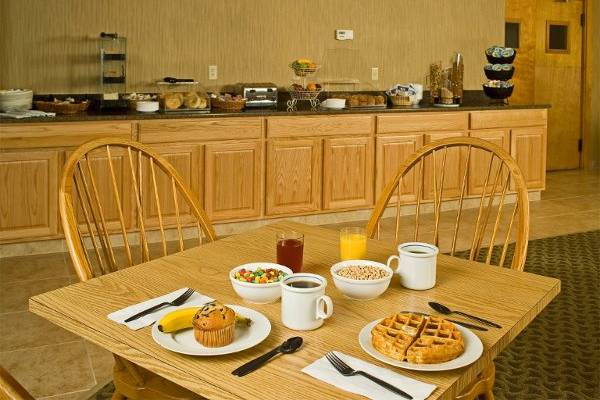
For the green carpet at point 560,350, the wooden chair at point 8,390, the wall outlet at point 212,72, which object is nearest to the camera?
the wooden chair at point 8,390

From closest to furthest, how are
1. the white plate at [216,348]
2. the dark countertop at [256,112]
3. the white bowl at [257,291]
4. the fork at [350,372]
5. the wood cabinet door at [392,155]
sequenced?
the fork at [350,372] → the white plate at [216,348] → the white bowl at [257,291] → the dark countertop at [256,112] → the wood cabinet door at [392,155]

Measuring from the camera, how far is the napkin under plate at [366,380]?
104cm

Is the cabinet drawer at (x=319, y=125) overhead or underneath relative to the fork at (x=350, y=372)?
overhead

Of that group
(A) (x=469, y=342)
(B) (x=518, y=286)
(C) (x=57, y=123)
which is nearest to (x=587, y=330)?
(B) (x=518, y=286)

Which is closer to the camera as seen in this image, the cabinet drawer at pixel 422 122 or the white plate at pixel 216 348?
the white plate at pixel 216 348

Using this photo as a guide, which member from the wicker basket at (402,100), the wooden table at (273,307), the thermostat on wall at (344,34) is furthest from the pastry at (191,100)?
the wooden table at (273,307)

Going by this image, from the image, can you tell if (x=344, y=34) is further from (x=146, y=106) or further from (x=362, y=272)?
(x=362, y=272)

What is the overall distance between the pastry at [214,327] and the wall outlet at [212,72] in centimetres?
422

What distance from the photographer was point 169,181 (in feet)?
15.1

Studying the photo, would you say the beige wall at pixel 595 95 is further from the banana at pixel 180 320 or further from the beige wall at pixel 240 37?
the banana at pixel 180 320

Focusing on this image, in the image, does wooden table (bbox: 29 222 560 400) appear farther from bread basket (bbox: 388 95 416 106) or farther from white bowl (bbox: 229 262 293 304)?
bread basket (bbox: 388 95 416 106)

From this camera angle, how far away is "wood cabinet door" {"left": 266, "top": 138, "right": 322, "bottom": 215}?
16.1 feet

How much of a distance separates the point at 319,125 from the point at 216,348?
3.96 m

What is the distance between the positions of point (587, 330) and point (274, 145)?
2.48 metres
